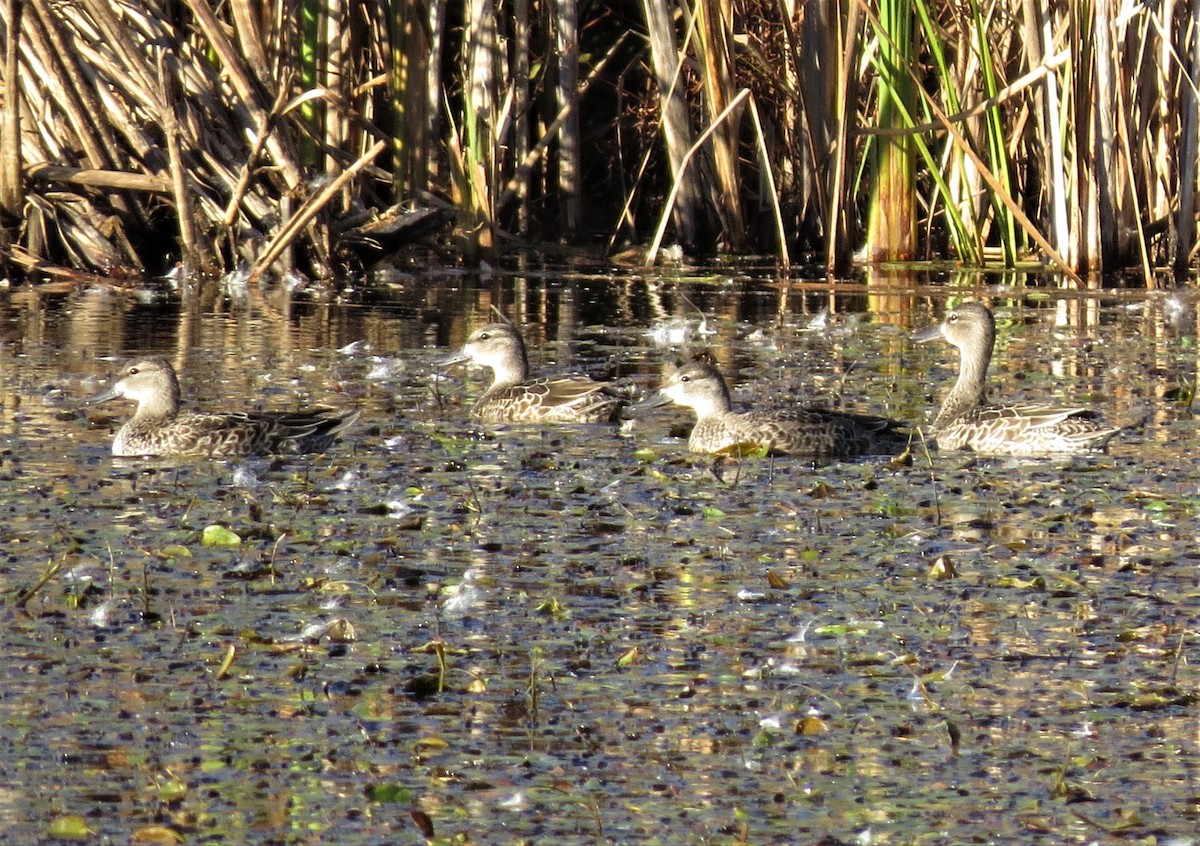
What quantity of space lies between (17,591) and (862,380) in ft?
17.3

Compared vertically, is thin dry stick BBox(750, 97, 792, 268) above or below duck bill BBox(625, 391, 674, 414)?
above

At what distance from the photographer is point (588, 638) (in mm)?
5246

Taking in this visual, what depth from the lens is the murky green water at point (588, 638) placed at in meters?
4.10

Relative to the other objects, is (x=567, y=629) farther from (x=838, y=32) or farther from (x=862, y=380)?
(x=838, y=32)

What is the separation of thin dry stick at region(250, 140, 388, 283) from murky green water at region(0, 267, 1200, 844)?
11.4 ft

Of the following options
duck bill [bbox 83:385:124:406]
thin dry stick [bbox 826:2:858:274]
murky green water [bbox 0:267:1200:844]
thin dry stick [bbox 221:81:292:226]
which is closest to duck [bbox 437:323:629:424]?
murky green water [bbox 0:267:1200:844]

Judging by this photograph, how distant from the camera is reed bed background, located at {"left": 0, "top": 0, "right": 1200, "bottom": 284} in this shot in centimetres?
1298

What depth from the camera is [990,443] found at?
318 inches

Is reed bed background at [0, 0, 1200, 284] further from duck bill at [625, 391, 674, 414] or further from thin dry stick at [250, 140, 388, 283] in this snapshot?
duck bill at [625, 391, 674, 414]

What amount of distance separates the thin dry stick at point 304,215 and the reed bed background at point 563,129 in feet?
0.09

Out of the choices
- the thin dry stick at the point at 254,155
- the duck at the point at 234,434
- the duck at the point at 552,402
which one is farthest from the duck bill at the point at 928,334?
the thin dry stick at the point at 254,155

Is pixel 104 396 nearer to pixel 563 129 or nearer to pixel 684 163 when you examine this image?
pixel 684 163

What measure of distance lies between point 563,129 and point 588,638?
10780 mm

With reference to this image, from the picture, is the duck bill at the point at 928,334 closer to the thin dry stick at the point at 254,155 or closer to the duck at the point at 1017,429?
the duck at the point at 1017,429
